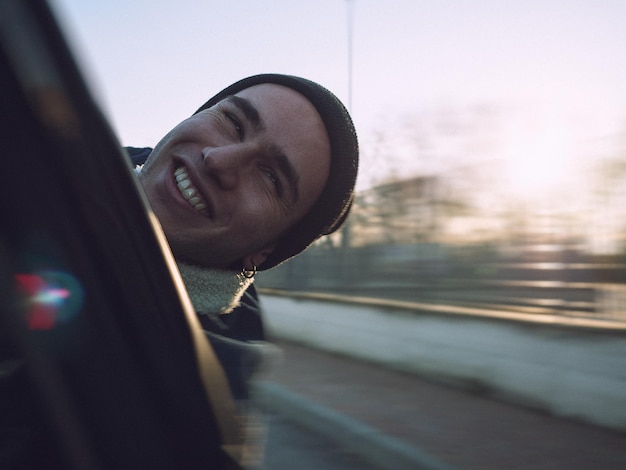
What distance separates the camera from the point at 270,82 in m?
2.54

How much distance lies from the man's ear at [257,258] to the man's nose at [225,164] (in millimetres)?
303

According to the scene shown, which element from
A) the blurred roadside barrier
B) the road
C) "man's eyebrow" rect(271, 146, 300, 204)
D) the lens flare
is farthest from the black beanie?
the blurred roadside barrier

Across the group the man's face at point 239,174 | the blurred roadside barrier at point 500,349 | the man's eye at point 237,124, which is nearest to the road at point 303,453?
the blurred roadside barrier at point 500,349

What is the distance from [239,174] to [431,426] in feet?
13.6

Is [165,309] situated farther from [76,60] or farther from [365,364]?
[365,364]

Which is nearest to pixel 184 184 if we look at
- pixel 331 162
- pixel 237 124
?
pixel 237 124

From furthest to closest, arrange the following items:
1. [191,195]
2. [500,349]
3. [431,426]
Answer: [500,349] < [431,426] < [191,195]

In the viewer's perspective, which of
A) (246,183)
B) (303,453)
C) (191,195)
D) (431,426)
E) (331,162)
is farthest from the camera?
(431,426)

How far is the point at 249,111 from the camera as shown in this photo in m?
2.37

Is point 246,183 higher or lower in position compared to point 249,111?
lower

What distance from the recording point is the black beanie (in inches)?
99.7

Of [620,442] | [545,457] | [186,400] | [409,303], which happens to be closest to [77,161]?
[186,400]

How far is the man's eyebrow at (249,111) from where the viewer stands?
236cm

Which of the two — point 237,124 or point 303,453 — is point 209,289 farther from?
point 303,453
